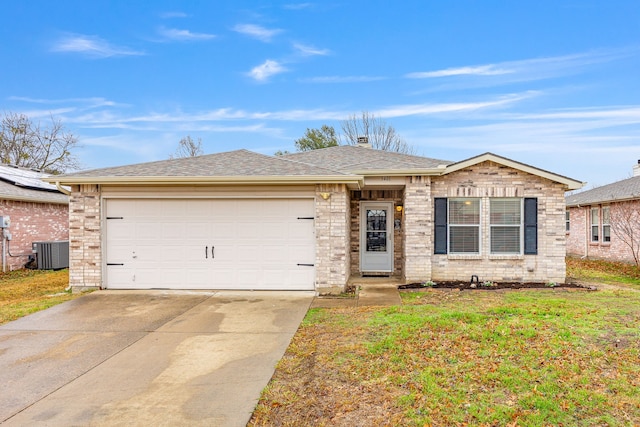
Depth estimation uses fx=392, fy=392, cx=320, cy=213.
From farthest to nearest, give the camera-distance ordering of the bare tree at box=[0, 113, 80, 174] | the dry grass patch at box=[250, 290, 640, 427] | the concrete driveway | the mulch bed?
the bare tree at box=[0, 113, 80, 174], the mulch bed, the concrete driveway, the dry grass patch at box=[250, 290, 640, 427]

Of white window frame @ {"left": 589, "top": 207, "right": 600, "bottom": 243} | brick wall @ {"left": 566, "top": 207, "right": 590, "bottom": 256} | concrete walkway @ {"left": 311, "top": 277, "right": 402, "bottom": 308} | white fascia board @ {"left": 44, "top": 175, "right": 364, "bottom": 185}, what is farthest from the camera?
brick wall @ {"left": 566, "top": 207, "right": 590, "bottom": 256}

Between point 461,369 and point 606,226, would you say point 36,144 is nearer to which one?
point 461,369

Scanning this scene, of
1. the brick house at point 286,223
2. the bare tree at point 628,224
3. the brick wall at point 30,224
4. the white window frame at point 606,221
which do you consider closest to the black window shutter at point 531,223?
the brick house at point 286,223

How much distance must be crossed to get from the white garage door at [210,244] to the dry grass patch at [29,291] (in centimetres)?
135

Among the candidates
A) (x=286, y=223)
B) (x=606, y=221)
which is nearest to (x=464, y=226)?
(x=286, y=223)

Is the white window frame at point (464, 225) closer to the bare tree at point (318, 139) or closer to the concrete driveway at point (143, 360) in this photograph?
the concrete driveway at point (143, 360)

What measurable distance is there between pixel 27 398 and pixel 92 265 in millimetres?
6054

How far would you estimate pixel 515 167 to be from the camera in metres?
9.90

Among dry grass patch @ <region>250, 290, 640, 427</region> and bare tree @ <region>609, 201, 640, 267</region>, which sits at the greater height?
bare tree @ <region>609, 201, 640, 267</region>

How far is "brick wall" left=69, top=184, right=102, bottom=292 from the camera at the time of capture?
30.2 ft

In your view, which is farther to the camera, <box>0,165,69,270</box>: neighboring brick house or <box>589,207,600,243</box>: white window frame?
<box>589,207,600,243</box>: white window frame

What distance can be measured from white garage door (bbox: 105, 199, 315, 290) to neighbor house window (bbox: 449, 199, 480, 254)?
12.4ft

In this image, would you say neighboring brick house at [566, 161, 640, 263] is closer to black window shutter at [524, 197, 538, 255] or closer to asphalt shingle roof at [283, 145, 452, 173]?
black window shutter at [524, 197, 538, 255]

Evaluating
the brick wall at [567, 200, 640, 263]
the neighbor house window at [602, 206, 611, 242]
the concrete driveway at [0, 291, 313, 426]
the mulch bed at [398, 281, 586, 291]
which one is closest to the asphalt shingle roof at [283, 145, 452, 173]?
the mulch bed at [398, 281, 586, 291]
